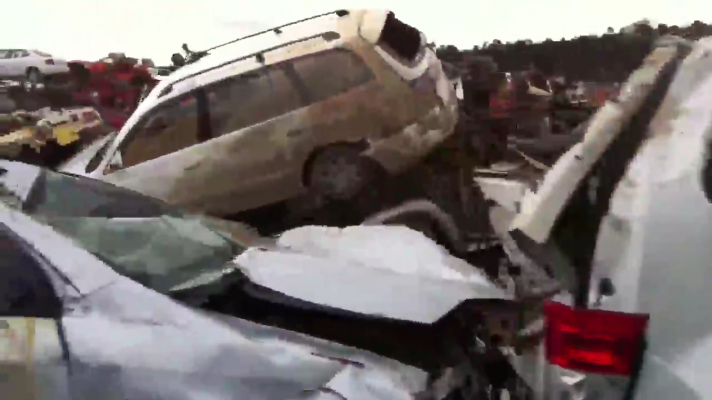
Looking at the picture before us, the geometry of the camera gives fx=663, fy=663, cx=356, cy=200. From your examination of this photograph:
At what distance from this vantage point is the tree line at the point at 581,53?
5.86 feet

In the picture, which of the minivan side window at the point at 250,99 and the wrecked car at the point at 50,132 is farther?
the minivan side window at the point at 250,99

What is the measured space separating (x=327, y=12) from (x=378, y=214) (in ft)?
2.36

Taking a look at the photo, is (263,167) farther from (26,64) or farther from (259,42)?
(26,64)

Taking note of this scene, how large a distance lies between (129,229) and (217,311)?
52cm

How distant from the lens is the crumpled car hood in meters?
1.78

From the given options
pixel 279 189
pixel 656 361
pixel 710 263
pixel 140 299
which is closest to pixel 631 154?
pixel 710 263

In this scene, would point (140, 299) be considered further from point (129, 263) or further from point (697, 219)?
point (697, 219)

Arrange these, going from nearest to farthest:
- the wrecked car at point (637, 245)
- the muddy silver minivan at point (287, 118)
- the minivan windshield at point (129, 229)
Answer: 1. the wrecked car at point (637, 245)
2. the minivan windshield at point (129, 229)
3. the muddy silver minivan at point (287, 118)

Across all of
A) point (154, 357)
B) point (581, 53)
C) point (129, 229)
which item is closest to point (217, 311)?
point (154, 357)

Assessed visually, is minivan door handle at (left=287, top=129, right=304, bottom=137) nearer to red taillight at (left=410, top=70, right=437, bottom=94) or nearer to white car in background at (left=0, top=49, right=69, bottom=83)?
red taillight at (left=410, top=70, right=437, bottom=94)

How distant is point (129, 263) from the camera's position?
1.66 metres

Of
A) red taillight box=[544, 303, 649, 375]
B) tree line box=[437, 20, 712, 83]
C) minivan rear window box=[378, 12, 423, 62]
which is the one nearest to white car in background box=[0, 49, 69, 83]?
minivan rear window box=[378, 12, 423, 62]

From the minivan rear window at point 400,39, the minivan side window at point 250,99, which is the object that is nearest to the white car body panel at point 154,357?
the minivan side window at point 250,99

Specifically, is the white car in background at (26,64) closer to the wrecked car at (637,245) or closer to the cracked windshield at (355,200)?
the cracked windshield at (355,200)
